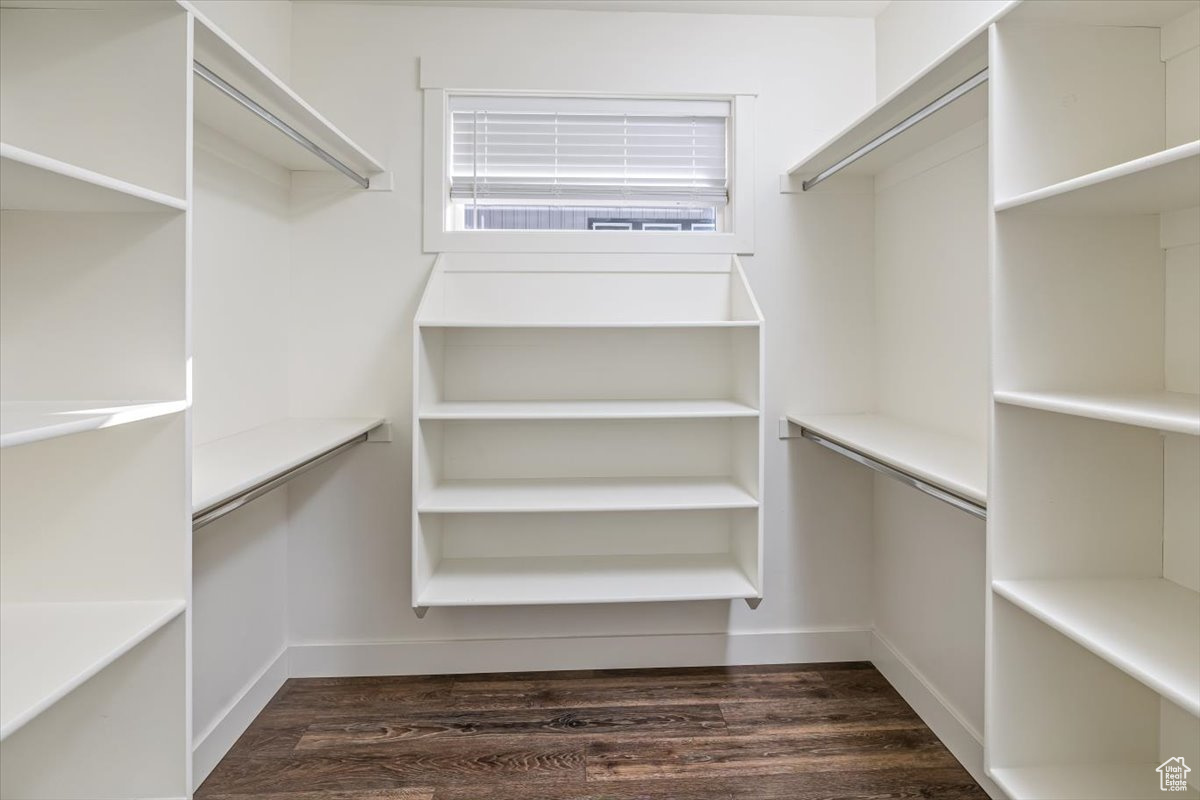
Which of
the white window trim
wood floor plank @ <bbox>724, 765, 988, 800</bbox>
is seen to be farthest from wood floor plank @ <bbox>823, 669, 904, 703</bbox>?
the white window trim

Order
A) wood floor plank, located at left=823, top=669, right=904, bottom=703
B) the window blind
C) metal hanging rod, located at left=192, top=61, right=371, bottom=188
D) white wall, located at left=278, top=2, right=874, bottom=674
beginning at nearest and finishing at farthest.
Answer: metal hanging rod, located at left=192, top=61, right=371, bottom=188 → wood floor plank, located at left=823, top=669, right=904, bottom=703 → white wall, located at left=278, top=2, right=874, bottom=674 → the window blind

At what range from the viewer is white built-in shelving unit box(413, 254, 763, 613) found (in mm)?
2281

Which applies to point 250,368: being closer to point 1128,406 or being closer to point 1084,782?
point 1128,406

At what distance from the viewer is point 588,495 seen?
2.13 meters

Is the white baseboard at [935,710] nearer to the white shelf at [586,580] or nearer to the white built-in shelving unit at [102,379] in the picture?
the white shelf at [586,580]

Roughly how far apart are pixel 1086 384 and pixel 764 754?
130 centimetres

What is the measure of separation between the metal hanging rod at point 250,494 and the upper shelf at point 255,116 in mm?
875

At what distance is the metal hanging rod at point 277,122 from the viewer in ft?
4.38

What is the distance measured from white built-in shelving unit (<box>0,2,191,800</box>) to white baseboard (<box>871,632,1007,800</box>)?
1.85 meters

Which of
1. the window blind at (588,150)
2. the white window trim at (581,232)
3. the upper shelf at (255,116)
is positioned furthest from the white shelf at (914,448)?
the upper shelf at (255,116)

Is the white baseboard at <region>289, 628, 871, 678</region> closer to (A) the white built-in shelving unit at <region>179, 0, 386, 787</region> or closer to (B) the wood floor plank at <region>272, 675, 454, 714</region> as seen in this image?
(B) the wood floor plank at <region>272, 675, 454, 714</region>

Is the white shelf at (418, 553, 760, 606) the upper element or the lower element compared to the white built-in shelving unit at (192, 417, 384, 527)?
lower

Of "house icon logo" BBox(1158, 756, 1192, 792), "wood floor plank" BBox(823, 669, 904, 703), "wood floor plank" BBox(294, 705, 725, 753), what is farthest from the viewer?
"wood floor plank" BBox(823, 669, 904, 703)

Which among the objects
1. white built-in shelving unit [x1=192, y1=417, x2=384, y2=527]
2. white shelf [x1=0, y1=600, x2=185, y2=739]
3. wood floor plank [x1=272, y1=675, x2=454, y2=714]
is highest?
white built-in shelving unit [x1=192, y1=417, x2=384, y2=527]
